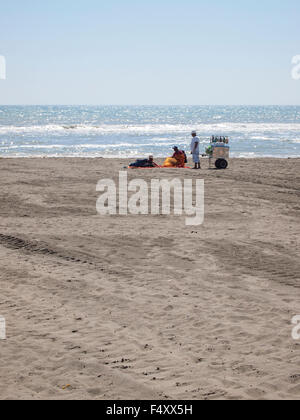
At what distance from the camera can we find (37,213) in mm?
11484

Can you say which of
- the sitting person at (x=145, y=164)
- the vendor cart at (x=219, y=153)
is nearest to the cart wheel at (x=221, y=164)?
the vendor cart at (x=219, y=153)

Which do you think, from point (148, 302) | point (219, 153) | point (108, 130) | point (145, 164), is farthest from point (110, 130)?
point (148, 302)

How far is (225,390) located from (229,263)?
3805 mm

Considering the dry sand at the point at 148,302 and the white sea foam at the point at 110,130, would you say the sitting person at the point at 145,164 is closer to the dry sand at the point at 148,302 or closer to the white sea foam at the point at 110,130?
the dry sand at the point at 148,302

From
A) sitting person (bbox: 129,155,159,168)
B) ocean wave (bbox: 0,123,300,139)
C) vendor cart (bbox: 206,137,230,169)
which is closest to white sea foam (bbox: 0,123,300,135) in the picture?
ocean wave (bbox: 0,123,300,139)

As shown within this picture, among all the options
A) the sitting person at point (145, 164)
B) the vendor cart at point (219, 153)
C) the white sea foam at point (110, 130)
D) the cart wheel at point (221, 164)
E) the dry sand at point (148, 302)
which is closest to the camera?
the dry sand at point (148, 302)

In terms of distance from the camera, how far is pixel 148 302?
6711 millimetres

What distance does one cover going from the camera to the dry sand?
4.80m

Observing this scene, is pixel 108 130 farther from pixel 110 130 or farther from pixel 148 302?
pixel 148 302

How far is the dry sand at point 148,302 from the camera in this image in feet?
15.8

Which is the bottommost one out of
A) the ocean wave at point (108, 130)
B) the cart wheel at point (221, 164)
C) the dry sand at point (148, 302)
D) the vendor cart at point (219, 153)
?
the dry sand at point (148, 302)

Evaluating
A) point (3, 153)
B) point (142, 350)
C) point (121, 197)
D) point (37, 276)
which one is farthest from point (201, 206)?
point (3, 153)

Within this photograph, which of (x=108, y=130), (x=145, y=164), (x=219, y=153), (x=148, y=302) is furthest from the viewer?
(x=108, y=130)

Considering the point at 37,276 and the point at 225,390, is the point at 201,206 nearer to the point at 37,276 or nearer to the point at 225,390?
the point at 37,276
